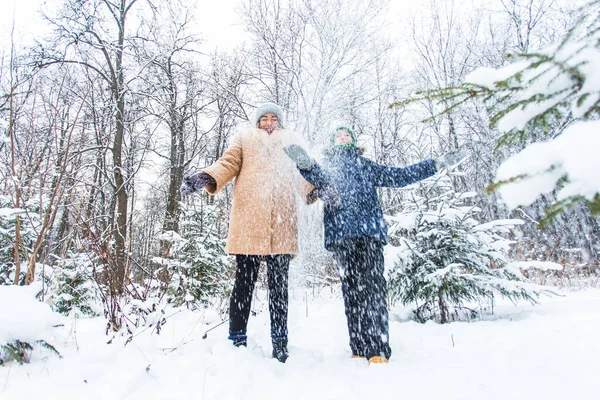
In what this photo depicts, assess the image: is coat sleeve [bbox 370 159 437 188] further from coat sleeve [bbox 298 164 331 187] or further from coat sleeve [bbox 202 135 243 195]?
coat sleeve [bbox 202 135 243 195]

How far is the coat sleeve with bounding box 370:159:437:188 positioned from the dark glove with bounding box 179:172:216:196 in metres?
1.21

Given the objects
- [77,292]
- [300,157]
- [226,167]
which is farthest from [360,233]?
[77,292]

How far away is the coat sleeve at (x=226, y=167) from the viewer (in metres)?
2.21

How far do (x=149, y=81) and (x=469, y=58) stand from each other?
11339 mm

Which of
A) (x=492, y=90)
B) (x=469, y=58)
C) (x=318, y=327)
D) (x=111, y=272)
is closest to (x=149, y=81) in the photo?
(x=111, y=272)

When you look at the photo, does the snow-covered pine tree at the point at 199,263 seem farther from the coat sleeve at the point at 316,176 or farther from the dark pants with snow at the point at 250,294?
the coat sleeve at the point at 316,176

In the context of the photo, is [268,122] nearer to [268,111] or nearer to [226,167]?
[268,111]

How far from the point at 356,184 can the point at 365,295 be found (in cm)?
77

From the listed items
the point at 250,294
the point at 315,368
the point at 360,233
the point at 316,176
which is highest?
the point at 316,176

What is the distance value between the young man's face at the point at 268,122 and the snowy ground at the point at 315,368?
1.55m

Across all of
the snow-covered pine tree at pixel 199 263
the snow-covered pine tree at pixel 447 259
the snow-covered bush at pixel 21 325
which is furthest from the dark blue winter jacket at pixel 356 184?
the snow-covered pine tree at pixel 199 263

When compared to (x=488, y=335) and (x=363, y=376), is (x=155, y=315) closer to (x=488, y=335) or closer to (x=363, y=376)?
(x=363, y=376)

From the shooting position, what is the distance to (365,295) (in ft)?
7.21

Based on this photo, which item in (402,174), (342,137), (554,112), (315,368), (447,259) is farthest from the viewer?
(447,259)
